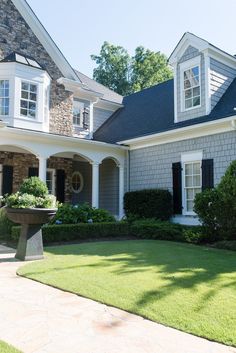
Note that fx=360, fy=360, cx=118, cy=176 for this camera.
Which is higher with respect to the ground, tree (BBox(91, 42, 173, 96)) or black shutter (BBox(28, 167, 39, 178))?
tree (BBox(91, 42, 173, 96))

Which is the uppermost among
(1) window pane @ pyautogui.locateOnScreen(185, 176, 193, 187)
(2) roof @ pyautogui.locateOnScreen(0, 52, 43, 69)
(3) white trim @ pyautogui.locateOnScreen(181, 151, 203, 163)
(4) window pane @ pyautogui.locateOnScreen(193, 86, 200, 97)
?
(2) roof @ pyautogui.locateOnScreen(0, 52, 43, 69)

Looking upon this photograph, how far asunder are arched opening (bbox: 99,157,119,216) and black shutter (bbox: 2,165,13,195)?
4.45 meters

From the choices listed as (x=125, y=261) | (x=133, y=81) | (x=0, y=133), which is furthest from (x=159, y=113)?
(x=133, y=81)

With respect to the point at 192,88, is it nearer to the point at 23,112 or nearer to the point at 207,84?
the point at 207,84

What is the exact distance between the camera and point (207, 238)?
33.6 ft

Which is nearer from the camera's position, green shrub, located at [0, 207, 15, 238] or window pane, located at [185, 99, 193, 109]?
green shrub, located at [0, 207, 15, 238]

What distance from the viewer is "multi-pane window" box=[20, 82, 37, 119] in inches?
554

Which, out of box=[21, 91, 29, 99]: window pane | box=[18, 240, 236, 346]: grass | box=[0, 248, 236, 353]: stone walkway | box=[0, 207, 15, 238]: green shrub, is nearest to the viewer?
box=[0, 248, 236, 353]: stone walkway

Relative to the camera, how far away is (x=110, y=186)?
1719cm

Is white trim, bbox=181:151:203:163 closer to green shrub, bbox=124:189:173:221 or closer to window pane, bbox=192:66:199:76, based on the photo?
green shrub, bbox=124:189:173:221

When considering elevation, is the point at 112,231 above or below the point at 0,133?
below

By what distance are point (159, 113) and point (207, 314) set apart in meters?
12.7

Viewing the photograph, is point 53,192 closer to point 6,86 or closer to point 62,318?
point 6,86

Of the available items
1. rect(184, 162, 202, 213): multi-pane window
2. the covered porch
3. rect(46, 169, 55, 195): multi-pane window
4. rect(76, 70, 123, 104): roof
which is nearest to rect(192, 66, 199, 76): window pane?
rect(184, 162, 202, 213): multi-pane window
